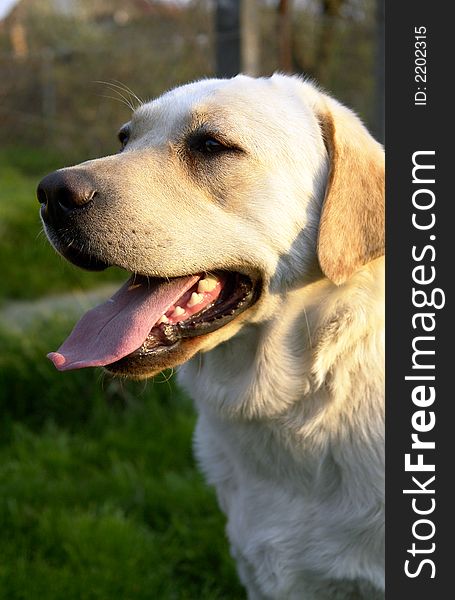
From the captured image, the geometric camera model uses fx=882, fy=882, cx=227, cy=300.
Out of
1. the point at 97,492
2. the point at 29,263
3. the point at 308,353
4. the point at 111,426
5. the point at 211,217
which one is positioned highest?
the point at 29,263

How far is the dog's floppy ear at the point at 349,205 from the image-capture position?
2.63m

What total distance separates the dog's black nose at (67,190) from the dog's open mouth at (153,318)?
362mm

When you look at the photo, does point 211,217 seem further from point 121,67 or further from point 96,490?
point 121,67

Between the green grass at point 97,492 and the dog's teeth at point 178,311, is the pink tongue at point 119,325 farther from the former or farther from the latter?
the green grass at point 97,492

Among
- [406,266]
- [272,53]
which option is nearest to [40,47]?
[272,53]

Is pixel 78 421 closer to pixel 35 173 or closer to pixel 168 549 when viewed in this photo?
pixel 168 549

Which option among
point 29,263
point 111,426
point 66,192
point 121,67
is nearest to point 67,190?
point 66,192

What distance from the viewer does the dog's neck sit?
2738 millimetres

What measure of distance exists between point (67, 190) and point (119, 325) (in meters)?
0.44

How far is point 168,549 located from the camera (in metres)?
3.76

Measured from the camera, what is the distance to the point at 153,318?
104 inches

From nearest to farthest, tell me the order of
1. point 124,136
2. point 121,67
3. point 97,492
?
point 124,136, point 97,492, point 121,67

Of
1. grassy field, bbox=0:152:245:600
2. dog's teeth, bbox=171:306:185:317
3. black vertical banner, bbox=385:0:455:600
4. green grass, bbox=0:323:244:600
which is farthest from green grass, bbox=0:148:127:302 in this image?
black vertical banner, bbox=385:0:455:600

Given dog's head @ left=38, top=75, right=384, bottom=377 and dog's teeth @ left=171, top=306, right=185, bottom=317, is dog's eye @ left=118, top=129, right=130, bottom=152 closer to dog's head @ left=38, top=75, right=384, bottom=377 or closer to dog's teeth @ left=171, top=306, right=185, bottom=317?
dog's head @ left=38, top=75, right=384, bottom=377
